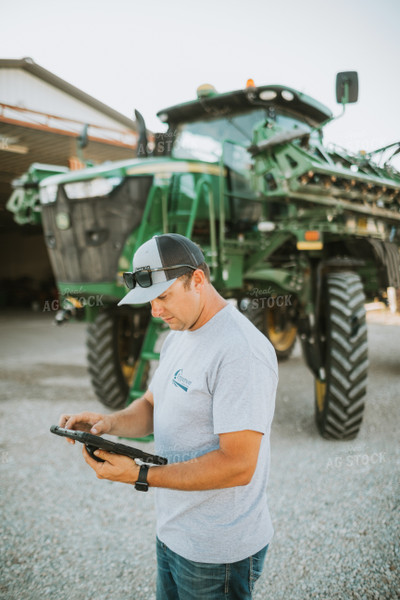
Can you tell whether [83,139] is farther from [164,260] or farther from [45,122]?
[164,260]

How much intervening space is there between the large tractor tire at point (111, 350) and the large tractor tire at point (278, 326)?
1.86 meters

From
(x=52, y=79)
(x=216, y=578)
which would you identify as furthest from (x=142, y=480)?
(x=52, y=79)

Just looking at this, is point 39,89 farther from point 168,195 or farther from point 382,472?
point 382,472

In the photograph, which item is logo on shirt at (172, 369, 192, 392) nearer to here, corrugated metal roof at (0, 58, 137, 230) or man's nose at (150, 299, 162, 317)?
man's nose at (150, 299, 162, 317)

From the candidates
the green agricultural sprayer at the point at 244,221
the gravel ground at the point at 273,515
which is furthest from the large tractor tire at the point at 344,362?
the gravel ground at the point at 273,515

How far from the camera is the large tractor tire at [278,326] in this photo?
6.14m

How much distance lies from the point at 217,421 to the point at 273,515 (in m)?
1.94

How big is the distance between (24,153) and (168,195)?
1.40 m

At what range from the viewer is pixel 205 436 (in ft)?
4.31

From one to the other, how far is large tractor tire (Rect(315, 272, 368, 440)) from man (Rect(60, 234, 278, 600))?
2408 millimetres

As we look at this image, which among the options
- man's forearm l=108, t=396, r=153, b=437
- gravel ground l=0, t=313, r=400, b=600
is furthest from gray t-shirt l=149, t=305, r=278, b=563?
gravel ground l=0, t=313, r=400, b=600

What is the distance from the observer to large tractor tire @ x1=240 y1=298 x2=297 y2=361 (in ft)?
20.1

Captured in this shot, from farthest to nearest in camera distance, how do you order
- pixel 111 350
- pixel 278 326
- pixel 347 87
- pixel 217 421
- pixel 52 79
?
pixel 278 326 → pixel 111 350 → pixel 347 87 → pixel 52 79 → pixel 217 421

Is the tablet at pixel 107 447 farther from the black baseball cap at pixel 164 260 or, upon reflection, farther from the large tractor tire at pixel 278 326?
the large tractor tire at pixel 278 326
